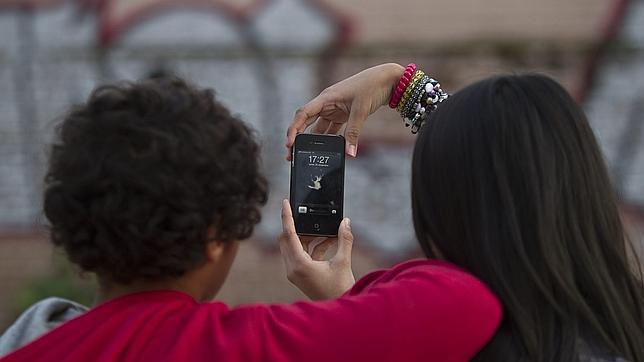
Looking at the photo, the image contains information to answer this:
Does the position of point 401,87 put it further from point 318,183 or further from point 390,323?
point 390,323

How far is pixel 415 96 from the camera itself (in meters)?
2.15

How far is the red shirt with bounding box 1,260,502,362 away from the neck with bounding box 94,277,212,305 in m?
0.02

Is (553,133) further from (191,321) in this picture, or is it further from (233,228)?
(191,321)

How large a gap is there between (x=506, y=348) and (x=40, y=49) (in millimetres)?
5277

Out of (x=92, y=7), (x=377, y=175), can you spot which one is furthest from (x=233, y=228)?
(x=92, y=7)

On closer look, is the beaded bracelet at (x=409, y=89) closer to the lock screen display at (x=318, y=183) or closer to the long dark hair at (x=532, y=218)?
the lock screen display at (x=318, y=183)

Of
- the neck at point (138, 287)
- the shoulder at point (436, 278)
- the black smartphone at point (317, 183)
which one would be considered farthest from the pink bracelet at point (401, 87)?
the neck at point (138, 287)

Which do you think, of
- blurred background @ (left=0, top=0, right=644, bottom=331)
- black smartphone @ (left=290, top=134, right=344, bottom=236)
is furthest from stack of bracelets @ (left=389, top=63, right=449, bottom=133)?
blurred background @ (left=0, top=0, right=644, bottom=331)

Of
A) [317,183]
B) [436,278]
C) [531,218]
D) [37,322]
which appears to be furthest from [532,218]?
[37,322]

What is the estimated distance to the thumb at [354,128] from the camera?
2.05m

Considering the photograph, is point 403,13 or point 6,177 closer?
point 403,13

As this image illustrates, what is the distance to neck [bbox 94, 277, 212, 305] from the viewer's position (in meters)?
1.55

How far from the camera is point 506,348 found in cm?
158

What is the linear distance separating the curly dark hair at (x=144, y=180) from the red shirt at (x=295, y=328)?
8 centimetres
